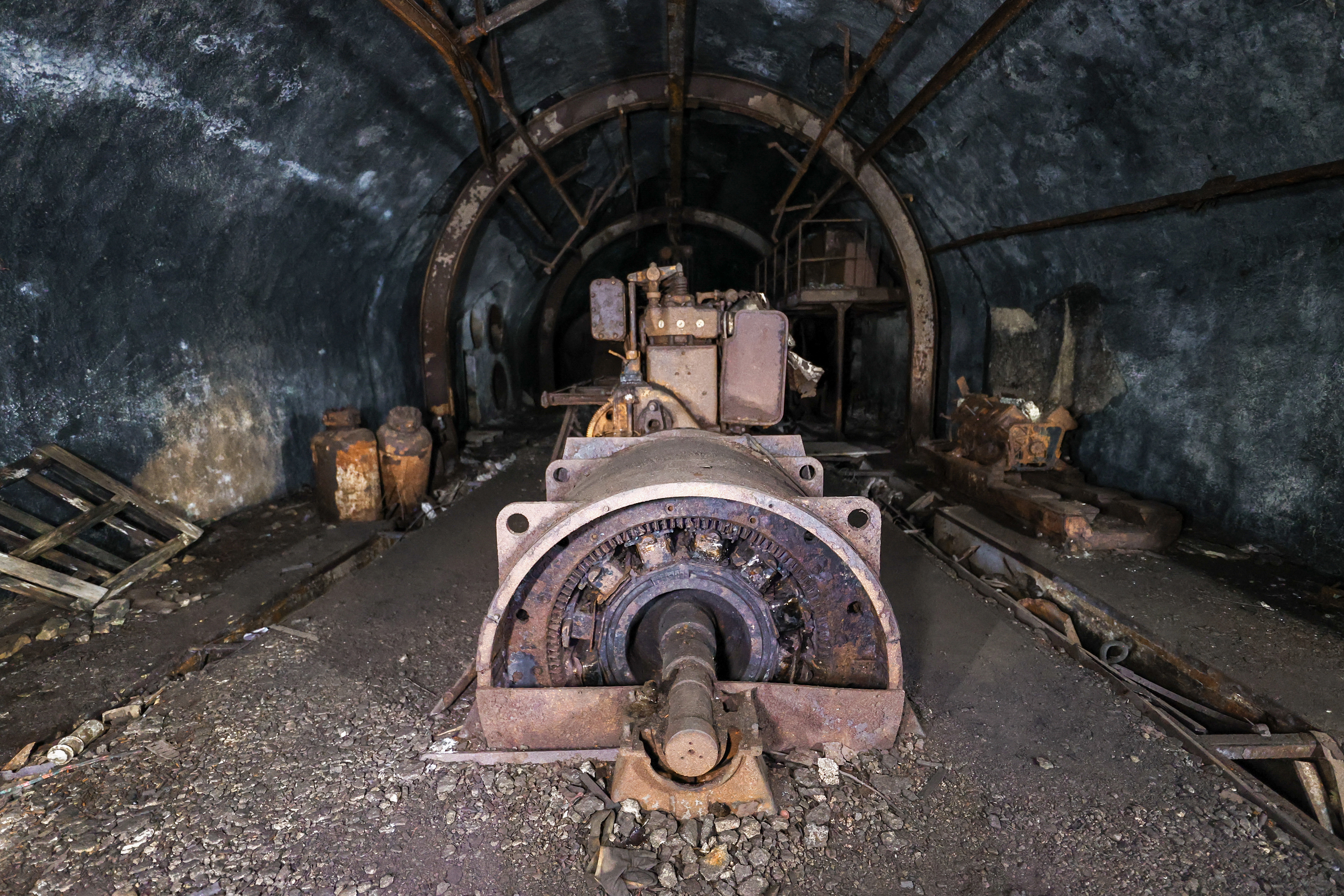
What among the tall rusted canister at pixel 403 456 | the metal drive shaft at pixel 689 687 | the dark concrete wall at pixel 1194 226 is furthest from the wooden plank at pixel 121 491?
the dark concrete wall at pixel 1194 226

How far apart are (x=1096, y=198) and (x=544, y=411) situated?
964cm

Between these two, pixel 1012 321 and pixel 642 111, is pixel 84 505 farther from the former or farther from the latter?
pixel 1012 321

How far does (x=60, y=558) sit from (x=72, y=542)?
0.43 ft

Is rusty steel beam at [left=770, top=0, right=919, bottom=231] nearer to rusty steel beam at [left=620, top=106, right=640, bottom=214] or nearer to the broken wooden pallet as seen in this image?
rusty steel beam at [left=620, top=106, right=640, bottom=214]

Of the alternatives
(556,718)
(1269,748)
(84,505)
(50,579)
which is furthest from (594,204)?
(1269,748)

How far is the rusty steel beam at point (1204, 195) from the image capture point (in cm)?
339

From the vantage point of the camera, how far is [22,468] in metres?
3.84

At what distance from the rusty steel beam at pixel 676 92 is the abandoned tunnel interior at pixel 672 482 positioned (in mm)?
105

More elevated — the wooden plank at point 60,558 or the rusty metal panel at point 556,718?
the wooden plank at point 60,558

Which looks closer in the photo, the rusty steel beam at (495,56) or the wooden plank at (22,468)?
the wooden plank at (22,468)

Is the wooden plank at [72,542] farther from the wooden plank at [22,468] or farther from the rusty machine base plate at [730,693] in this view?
the rusty machine base plate at [730,693]

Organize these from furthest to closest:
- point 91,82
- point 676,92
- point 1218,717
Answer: point 676,92 → point 91,82 → point 1218,717

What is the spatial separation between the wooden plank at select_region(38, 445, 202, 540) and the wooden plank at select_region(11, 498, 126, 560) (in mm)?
79

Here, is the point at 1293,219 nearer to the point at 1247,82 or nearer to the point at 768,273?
the point at 1247,82
